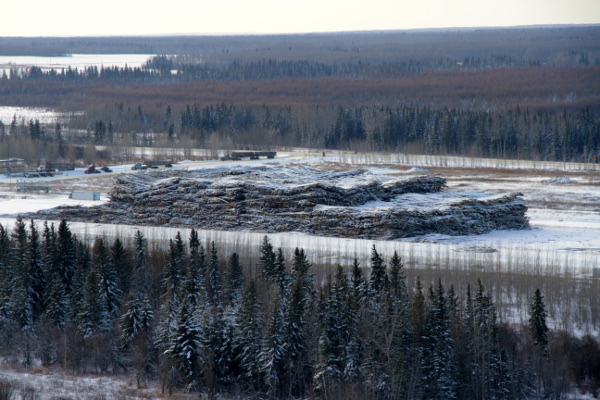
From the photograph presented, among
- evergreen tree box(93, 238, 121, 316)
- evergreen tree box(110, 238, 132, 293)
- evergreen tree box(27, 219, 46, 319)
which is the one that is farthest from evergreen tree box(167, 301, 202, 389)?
evergreen tree box(27, 219, 46, 319)

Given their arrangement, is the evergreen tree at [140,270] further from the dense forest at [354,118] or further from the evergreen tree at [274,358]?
the dense forest at [354,118]

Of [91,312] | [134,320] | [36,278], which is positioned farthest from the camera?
[36,278]

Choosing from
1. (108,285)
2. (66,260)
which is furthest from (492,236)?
(66,260)

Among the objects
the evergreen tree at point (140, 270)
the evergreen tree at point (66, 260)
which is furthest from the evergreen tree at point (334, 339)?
the evergreen tree at point (66, 260)

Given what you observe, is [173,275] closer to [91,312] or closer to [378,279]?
[91,312]

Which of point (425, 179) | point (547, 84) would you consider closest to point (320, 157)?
point (425, 179)

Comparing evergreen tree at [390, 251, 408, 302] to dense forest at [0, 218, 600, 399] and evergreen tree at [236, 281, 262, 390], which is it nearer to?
dense forest at [0, 218, 600, 399]
